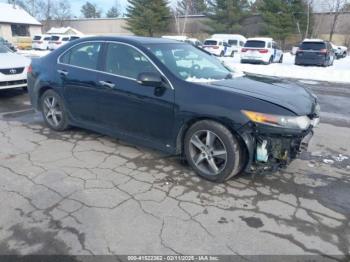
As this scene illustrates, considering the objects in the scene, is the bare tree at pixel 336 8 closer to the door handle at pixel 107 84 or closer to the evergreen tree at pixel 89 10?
the door handle at pixel 107 84

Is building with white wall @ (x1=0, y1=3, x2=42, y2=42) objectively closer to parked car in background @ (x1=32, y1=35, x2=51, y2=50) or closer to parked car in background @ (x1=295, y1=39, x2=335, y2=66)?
parked car in background @ (x1=32, y1=35, x2=51, y2=50)

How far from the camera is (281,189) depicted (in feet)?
12.0

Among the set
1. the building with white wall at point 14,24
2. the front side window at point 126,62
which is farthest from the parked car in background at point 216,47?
the building with white wall at point 14,24

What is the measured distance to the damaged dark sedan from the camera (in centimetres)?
347

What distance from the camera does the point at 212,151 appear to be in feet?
12.4

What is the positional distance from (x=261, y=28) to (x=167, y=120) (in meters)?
44.7

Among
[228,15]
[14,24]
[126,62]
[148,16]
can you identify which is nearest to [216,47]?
[228,15]

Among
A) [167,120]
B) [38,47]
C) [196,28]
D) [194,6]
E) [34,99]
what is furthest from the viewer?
[194,6]

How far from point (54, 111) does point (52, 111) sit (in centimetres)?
5

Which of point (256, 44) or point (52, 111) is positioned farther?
point (256, 44)

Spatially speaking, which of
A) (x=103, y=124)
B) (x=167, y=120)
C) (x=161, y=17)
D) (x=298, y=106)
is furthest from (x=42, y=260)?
(x=161, y=17)

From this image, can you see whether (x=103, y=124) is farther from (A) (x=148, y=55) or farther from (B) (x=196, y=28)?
(B) (x=196, y=28)

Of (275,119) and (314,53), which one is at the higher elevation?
(314,53)

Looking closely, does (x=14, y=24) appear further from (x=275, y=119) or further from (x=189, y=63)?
(x=275, y=119)
